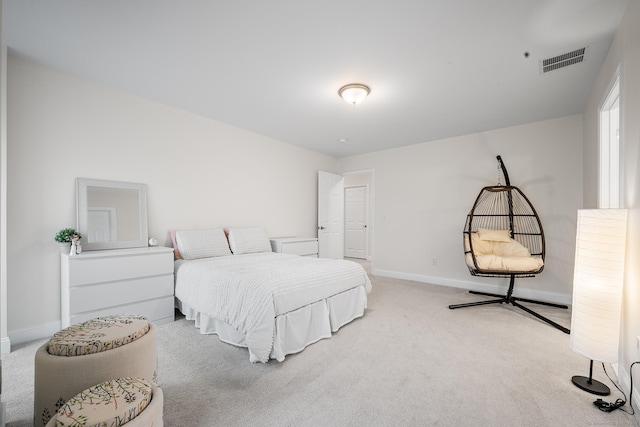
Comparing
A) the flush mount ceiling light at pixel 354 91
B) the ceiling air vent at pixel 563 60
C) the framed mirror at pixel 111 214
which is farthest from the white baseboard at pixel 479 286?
the framed mirror at pixel 111 214

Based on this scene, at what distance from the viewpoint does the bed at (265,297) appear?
2102 mm

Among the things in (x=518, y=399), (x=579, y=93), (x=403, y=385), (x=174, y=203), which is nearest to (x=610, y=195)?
(x=579, y=93)

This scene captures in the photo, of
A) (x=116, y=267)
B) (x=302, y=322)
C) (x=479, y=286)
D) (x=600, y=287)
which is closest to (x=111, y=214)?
(x=116, y=267)

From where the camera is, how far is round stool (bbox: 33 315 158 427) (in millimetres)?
1269

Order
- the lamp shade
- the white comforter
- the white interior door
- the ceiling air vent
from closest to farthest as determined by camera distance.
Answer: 1. the lamp shade
2. the white comforter
3. the ceiling air vent
4. the white interior door

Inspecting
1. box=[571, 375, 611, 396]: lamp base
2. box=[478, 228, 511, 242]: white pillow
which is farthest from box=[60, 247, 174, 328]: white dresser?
box=[478, 228, 511, 242]: white pillow

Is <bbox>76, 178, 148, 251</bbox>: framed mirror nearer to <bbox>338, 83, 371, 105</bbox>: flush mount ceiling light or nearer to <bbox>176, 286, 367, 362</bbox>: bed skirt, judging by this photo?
<bbox>176, 286, 367, 362</bbox>: bed skirt

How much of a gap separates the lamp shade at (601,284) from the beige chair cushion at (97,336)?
2743 millimetres

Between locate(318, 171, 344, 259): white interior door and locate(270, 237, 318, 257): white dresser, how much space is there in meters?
0.86

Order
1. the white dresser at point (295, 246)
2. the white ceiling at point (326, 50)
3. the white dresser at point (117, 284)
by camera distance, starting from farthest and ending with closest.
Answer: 1. the white dresser at point (295, 246)
2. the white dresser at point (117, 284)
3. the white ceiling at point (326, 50)

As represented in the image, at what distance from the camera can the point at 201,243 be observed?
3393 mm

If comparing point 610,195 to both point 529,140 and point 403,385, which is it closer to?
point 529,140

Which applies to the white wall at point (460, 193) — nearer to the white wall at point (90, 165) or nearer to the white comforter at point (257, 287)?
the white comforter at point (257, 287)

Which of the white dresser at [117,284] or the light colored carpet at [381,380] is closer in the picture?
the light colored carpet at [381,380]
